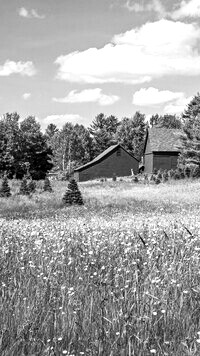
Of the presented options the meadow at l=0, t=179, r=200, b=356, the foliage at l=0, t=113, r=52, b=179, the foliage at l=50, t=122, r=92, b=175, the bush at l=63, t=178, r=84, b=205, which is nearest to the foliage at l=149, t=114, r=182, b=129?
the foliage at l=50, t=122, r=92, b=175

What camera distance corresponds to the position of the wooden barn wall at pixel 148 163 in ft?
215

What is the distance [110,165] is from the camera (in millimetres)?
67062

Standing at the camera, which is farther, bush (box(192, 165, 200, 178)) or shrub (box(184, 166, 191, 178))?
shrub (box(184, 166, 191, 178))

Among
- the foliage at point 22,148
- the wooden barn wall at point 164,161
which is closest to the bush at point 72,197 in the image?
the wooden barn wall at point 164,161

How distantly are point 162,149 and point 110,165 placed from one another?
841cm

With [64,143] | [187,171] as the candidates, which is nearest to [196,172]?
[187,171]

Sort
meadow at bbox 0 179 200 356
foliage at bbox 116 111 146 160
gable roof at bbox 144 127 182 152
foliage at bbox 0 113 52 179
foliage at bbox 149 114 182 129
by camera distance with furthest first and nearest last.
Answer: foliage at bbox 149 114 182 129 < foliage at bbox 116 111 146 160 < foliage at bbox 0 113 52 179 < gable roof at bbox 144 127 182 152 < meadow at bbox 0 179 200 356

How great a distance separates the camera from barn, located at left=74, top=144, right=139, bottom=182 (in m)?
64.8

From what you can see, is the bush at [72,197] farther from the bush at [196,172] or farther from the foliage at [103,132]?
the foliage at [103,132]

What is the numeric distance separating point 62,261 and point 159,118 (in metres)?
127

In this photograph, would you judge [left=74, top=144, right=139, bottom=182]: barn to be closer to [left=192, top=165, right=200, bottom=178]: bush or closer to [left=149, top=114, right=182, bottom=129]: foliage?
[left=192, top=165, right=200, bottom=178]: bush

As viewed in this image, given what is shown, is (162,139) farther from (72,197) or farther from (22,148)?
(72,197)

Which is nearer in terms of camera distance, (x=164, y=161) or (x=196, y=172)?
(x=196, y=172)

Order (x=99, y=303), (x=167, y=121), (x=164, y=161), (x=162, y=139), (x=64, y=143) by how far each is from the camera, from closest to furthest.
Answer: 1. (x=99, y=303)
2. (x=164, y=161)
3. (x=162, y=139)
4. (x=64, y=143)
5. (x=167, y=121)
